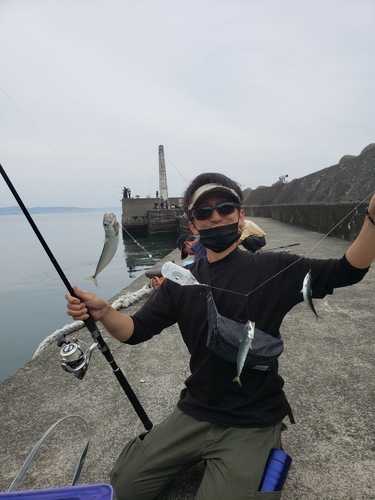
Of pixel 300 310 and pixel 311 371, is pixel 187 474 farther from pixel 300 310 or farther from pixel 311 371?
pixel 300 310

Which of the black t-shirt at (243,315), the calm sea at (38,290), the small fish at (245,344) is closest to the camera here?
the small fish at (245,344)

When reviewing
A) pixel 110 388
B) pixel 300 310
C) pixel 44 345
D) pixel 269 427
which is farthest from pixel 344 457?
pixel 44 345

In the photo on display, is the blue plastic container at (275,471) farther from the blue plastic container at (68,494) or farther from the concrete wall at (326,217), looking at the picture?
the concrete wall at (326,217)

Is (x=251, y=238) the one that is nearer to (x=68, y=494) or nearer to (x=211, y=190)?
(x=211, y=190)

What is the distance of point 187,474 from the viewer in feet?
6.53

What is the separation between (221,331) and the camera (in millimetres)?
1665

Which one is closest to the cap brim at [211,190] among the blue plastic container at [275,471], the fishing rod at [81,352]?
the fishing rod at [81,352]

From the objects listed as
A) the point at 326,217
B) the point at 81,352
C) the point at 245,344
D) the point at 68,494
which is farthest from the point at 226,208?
the point at 326,217

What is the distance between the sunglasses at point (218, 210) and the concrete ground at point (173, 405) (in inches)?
28.3

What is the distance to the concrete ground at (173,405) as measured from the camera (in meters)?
1.95

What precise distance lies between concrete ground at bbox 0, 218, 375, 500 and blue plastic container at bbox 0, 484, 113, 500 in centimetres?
76

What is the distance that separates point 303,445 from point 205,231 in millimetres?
1565

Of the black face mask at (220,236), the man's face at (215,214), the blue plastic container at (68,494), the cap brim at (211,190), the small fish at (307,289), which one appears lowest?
the blue plastic container at (68,494)

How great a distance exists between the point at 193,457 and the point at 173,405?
897 millimetres
